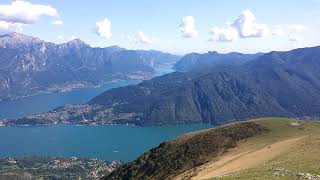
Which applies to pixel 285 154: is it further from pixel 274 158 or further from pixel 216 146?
pixel 216 146

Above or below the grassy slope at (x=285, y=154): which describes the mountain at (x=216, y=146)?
below

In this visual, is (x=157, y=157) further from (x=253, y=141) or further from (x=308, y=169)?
(x=308, y=169)

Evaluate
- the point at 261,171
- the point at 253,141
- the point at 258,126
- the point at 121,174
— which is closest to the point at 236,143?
the point at 253,141

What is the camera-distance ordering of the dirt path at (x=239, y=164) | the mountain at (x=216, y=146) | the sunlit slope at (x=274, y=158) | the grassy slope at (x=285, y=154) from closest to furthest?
the grassy slope at (x=285, y=154), the sunlit slope at (x=274, y=158), the dirt path at (x=239, y=164), the mountain at (x=216, y=146)

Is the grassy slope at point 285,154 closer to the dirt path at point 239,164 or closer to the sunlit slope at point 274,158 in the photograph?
the sunlit slope at point 274,158

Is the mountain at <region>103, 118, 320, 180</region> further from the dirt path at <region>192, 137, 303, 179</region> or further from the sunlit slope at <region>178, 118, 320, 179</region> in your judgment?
the dirt path at <region>192, 137, 303, 179</region>

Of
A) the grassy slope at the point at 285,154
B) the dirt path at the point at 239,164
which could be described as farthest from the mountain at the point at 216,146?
the dirt path at the point at 239,164

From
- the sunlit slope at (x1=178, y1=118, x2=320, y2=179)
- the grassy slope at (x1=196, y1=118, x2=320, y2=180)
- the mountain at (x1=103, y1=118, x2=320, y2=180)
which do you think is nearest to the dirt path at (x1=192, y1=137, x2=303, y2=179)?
the sunlit slope at (x1=178, y1=118, x2=320, y2=179)

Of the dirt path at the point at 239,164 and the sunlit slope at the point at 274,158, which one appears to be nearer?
the sunlit slope at the point at 274,158
